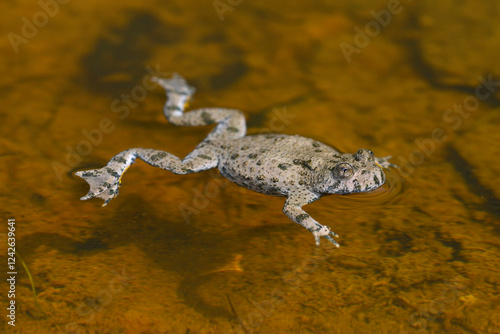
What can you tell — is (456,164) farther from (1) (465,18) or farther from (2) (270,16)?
(2) (270,16)

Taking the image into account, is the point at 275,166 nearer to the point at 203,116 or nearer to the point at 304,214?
the point at 304,214

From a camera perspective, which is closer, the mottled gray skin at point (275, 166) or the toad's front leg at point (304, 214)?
the toad's front leg at point (304, 214)

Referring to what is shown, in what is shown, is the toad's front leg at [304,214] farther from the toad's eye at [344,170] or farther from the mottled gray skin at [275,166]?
the toad's eye at [344,170]

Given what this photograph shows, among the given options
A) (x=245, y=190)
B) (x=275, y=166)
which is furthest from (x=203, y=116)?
(x=275, y=166)

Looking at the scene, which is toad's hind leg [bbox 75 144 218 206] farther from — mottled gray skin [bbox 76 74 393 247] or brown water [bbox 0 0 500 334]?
brown water [bbox 0 0 500 334]

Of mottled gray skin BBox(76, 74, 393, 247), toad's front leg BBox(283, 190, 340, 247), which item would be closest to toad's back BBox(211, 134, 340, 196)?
mottled gray skin BBox(76, 74, 393, 247)

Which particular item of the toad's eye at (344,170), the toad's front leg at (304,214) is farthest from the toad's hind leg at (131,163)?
the toad's eye at (344,170)

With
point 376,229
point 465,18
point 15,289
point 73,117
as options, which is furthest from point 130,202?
point 465,18
